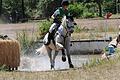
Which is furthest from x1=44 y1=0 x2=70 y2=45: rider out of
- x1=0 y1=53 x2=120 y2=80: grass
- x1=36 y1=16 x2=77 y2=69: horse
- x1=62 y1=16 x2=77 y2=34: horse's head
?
x1=0 y1=53 x2=120 y2=80: grass

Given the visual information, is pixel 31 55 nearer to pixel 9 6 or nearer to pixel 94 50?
pixel 94 50

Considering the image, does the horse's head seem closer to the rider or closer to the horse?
the horse

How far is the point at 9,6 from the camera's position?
7656cm

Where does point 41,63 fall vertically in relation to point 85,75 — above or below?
below

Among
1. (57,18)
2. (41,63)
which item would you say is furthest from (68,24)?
(41,63)

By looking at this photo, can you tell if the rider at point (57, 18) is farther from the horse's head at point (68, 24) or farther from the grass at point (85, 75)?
the grass at point (85, 75)

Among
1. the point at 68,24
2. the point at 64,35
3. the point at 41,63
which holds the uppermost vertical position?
the point at 68,24

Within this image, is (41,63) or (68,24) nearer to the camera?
(68,24)

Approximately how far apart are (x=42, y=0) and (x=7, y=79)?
65.2 m

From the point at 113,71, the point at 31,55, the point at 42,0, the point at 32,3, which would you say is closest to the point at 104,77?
the point at 113,71

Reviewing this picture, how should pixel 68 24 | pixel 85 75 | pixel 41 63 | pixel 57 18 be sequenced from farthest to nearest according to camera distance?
pixel 41 63, pixel 57 18, pixel 68 24, pixel 85 75

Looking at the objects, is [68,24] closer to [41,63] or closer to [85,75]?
[85,75]

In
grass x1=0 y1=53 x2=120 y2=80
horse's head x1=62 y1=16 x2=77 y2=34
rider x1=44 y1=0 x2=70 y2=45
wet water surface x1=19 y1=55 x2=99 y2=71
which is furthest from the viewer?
wet water surface x1=19 y1=55 x2=99 y2=71

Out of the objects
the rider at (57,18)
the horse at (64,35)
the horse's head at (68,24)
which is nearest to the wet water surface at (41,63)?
the horse at (64,35)
